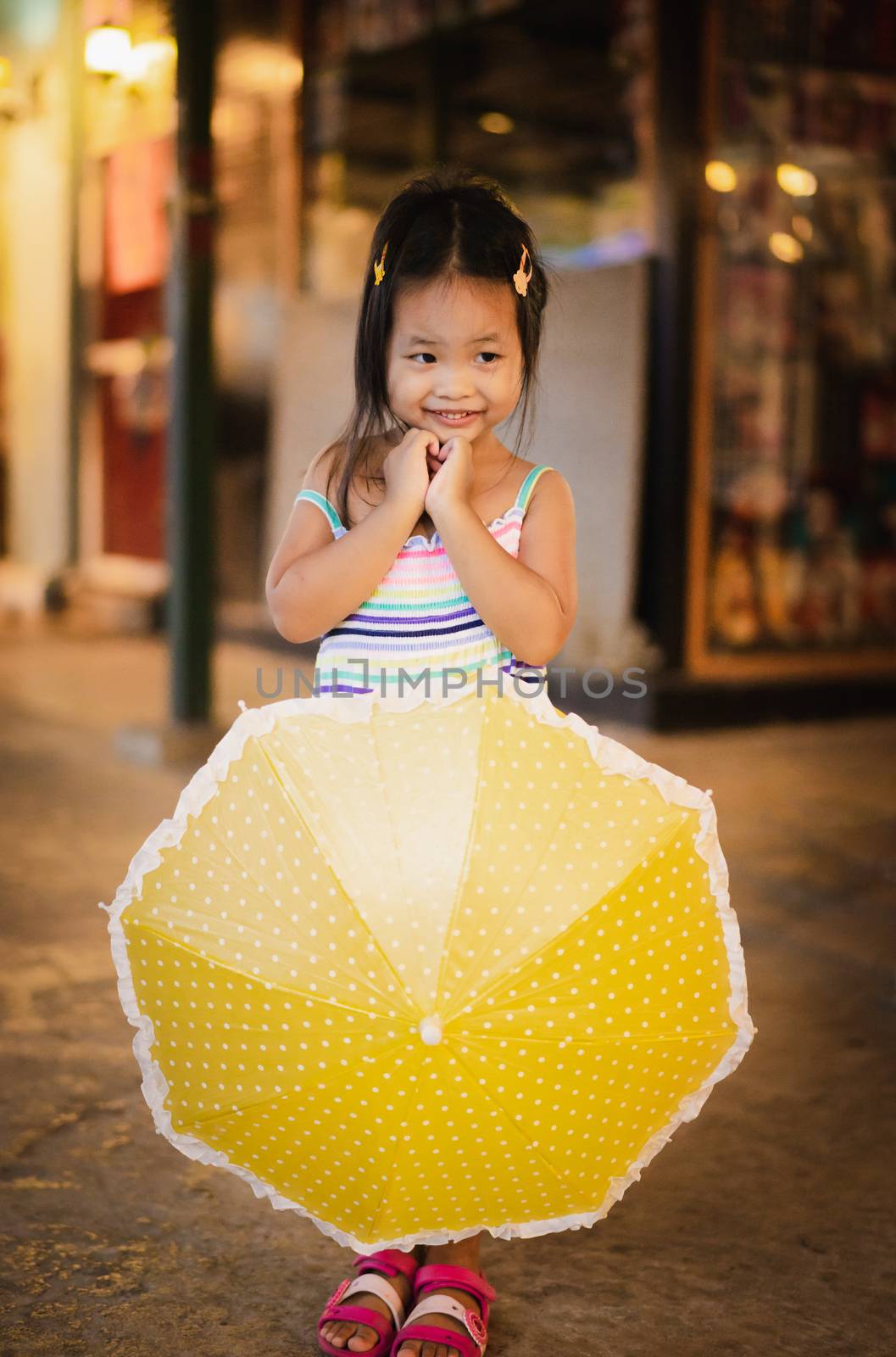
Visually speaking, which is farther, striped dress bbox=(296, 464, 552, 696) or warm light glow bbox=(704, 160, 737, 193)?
warm light glow bbox=(704, 160, 737, 193)

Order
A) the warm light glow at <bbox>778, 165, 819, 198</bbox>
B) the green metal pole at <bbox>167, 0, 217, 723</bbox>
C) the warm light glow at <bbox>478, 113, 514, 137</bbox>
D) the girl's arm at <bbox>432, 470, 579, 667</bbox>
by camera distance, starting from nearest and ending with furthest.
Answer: the girl's arm at <bbox>432, 470, 579, 667</bbox>
the green metal pole at <bbox>167, 0, 217, 723</bbox>
the warm light glow at <bbox>778, 165, 819, 198</bbox>
the warm light glow at <bbox>478, 113, 514, 137</bbox>

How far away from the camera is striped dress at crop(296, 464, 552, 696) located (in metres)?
2.09

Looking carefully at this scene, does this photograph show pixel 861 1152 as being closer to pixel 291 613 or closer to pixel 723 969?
pixel 723 969

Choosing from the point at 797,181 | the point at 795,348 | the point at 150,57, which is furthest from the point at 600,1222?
the point at 150,57

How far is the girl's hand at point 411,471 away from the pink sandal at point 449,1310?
1076 millimetres

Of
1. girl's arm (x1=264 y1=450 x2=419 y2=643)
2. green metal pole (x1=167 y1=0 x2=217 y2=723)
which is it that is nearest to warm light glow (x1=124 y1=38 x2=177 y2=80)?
green metal pole (x1=167 y1=0 x2=217 y2=723)

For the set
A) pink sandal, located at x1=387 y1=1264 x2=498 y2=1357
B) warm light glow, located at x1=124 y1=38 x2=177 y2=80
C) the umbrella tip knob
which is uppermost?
warm light glow, located at x1=124 y1=38 x2=177 y2=80

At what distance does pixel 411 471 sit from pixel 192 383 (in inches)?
146

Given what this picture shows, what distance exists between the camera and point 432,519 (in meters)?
2.02

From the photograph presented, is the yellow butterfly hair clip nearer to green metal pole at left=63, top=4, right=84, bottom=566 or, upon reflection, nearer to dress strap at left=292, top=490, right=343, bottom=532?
dress strap at left=292, top=490, right=343, bottom=532

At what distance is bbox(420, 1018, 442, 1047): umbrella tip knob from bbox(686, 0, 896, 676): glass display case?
15.7 feet

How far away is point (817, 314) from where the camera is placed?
6.68 m

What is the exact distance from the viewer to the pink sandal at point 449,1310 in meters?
1.99

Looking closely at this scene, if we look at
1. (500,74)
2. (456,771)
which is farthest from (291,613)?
(500,74)
